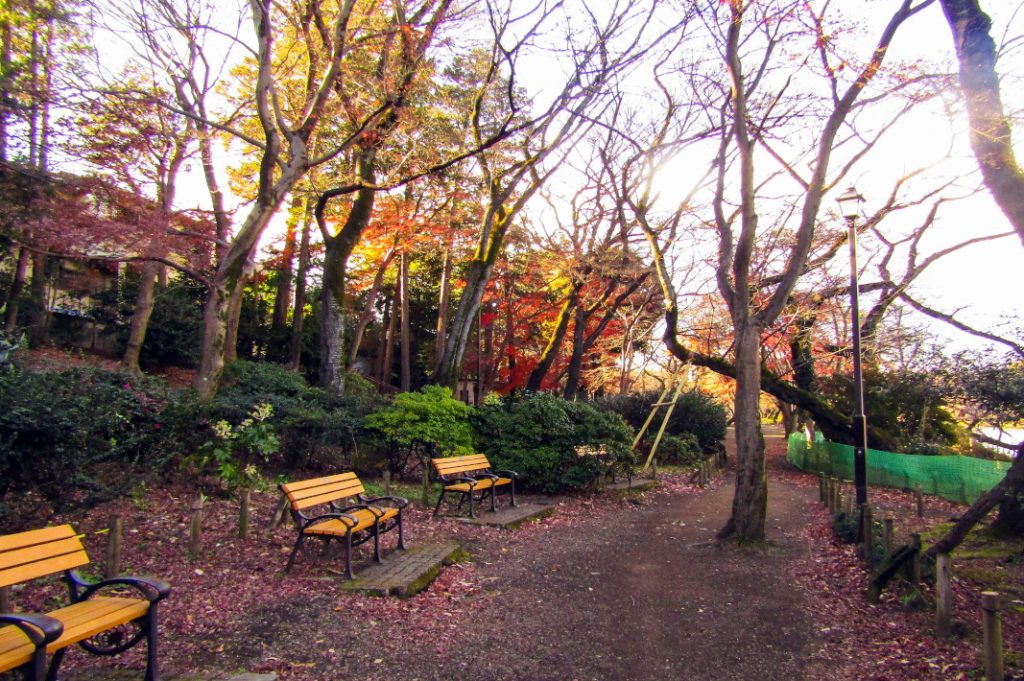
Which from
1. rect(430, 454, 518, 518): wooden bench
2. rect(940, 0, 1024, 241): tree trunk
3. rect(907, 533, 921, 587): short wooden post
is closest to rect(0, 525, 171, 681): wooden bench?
rect(430, 454, 518, 518): wooden bench

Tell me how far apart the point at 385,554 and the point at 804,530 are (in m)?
7.05

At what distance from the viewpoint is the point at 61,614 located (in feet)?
12.7

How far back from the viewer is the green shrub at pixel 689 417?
2333 centimetres

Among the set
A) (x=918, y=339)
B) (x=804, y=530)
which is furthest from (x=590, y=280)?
(x=804, y=530)

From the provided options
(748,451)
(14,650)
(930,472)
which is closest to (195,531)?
(14,650)

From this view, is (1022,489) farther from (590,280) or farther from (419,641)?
(590,280)

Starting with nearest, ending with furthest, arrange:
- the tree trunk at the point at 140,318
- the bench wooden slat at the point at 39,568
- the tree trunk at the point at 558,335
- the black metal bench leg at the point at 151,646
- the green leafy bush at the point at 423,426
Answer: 1. the bench wooden slat at the point at 39,568
2. the black metal bench leg at the point at 151,646
3. the green leafy bush at the point at 423,426
4. the tree trunk at the point at 140,318
5. the tree trunk at the point at 558,335

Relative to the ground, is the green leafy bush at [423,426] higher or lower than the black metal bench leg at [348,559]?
higher

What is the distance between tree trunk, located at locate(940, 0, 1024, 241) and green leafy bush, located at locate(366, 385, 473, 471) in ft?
28.4

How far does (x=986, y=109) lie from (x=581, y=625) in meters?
7.23

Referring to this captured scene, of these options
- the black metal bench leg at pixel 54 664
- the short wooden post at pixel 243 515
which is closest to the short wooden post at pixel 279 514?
the short wooden post at pixel 243 515

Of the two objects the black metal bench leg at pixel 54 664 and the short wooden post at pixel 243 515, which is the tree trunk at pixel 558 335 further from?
the black metal bench leg at pixel 54 664

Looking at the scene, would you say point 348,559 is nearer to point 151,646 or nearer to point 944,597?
point 151,646

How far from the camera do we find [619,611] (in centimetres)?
613
